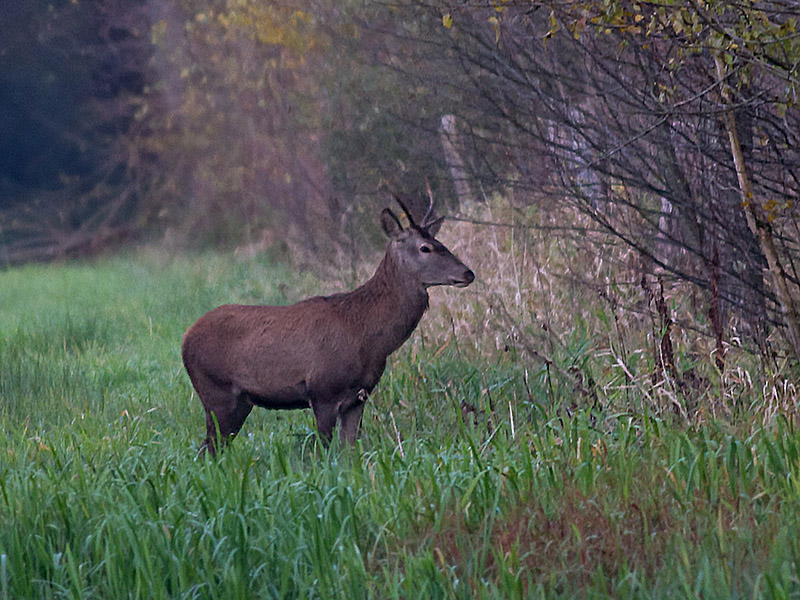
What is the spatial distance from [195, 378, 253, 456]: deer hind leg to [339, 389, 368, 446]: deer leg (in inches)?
22.6

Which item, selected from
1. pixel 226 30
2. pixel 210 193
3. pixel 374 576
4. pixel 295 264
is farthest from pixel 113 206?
pixel 374 576

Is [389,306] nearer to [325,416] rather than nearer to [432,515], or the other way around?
[325,416]

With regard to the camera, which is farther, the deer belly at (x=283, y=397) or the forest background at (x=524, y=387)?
the deer belly at (x=283, y=397)

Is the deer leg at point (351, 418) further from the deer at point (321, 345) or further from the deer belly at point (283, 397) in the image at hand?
the deer belly at point (283, 397)

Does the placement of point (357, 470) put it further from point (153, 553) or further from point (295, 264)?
point (295, 264)

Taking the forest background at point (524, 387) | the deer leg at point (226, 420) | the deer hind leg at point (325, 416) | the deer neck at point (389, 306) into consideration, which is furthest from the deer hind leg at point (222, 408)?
the deer neck at point (389, 306)

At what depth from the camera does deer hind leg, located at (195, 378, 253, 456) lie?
615 centimetres

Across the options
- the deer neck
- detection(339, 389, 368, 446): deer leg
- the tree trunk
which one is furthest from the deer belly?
the tree trunk

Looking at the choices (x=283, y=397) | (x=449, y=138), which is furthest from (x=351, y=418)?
(x=449, y=138)

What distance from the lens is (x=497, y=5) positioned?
5.33 metres

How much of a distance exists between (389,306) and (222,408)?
1.11 meters

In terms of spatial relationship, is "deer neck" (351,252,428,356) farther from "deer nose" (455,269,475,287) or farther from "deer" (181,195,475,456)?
"deer nose" (455,269,475,287)

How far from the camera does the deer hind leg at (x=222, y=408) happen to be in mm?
6152

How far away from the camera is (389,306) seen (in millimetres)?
6203
